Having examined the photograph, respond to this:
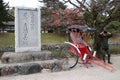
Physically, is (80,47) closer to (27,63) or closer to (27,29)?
(27,29)

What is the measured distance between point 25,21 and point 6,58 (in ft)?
5.15

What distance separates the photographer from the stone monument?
7.91 metres

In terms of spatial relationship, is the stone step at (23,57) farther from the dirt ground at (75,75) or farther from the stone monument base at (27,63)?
the dirt ground at (75,75)

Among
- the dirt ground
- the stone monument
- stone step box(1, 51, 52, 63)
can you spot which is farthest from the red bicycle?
the stone monument

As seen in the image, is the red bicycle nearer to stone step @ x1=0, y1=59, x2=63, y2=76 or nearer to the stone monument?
stone step @ x1=0, y1=59, x2=63, y2=76

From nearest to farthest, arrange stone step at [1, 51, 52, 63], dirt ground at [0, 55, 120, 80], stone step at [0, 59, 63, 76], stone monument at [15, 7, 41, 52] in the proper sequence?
dirt ground at [0, 55, 120, 80]
stone step at [0, 59, 63, 76]
stone step at [1, 51, 52, 63]
stone monument at [15, 7, 41, 52]

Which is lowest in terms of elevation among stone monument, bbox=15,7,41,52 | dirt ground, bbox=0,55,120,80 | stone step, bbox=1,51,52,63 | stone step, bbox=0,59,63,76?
dirt ground, bbox=0,55,120,80

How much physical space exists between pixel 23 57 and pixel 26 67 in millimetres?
625

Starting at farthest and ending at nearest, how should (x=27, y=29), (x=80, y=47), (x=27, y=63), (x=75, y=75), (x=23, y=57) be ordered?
(x=80, y=47) < (x=27, y=29) < (x=23, y=57) < (x=27, y=63) < (x=75, y=75)

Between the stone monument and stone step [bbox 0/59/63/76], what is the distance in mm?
826

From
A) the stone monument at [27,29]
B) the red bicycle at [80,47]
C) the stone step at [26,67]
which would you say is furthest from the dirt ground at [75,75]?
the stone monument at [27,29]

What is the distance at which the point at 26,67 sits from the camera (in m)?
7.12

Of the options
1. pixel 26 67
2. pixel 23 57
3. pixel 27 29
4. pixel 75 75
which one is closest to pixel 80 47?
pixel 75 75

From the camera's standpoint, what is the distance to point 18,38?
7.92 meters
